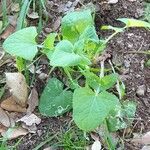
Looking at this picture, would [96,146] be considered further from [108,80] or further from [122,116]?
[108,80]

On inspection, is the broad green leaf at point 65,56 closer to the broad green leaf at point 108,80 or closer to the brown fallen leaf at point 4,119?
the broad green leaf at point 108,80

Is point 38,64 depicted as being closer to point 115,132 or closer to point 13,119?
point 13,119

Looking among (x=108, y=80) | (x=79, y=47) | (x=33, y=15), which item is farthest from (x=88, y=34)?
(x=33, y=15)

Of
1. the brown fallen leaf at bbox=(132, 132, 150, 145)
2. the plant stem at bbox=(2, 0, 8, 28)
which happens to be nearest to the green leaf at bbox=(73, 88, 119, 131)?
the brown fallen leaf at bbox=(132, 132, 150, 145)

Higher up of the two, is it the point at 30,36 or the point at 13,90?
the point at 30,36

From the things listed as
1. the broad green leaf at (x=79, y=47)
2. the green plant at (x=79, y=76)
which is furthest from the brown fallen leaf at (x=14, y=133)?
the broad green leaf at (x=79, y=47)

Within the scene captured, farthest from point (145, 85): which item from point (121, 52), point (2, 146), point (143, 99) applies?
point (2, 146)
